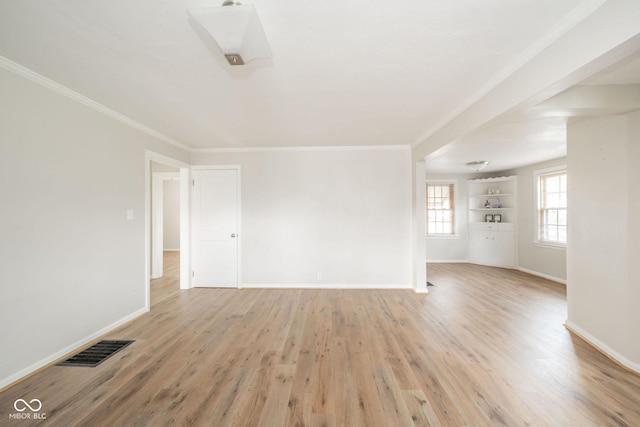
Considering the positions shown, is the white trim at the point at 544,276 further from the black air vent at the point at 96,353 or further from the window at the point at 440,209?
the black air vent at the point at 96,353

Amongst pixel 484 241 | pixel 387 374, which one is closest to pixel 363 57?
pixel 387 374

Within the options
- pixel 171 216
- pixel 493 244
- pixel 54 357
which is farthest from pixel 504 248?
pixel 171 216

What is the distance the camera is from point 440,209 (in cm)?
661

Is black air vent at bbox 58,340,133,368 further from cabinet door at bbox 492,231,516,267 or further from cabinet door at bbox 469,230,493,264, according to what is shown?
cabinet door at bbox 492,231,516,267

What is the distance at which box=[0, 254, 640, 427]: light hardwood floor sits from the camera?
5.22 ft

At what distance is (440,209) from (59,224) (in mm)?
7348

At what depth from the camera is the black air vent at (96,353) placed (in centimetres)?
213

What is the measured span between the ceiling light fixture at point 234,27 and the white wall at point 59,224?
1977mm

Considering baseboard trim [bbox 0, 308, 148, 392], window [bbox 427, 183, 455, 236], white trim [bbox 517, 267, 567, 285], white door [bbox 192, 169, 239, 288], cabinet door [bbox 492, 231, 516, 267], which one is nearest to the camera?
baseboard trim [bbox 0, 308, 148, 392]

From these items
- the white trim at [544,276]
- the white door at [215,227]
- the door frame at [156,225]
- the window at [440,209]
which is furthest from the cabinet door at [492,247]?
the door frame at [156,225]

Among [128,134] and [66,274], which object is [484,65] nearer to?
[128,134]

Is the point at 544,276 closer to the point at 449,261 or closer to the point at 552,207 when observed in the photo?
the point at 552,207

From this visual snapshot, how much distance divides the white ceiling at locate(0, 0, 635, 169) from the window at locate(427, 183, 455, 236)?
11.9 feet

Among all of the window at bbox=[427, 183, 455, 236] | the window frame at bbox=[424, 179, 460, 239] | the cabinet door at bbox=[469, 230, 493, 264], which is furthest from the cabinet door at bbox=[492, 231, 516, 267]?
the window at bbox=[427, 183, 455, 236]
